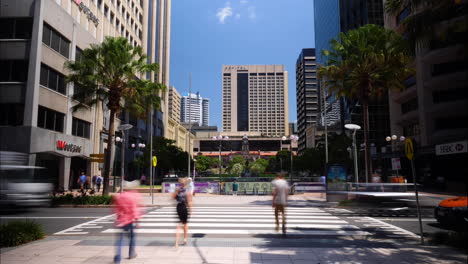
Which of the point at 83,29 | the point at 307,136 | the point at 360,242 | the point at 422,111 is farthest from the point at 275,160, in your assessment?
the point at 360,242

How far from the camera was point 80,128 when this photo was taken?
32.4 meters

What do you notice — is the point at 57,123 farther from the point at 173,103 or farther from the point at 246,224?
the point at 173,103

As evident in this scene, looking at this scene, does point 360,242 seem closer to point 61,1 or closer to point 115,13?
point 61,1

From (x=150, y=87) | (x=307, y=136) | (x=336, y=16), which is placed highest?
(x=336, y=16)

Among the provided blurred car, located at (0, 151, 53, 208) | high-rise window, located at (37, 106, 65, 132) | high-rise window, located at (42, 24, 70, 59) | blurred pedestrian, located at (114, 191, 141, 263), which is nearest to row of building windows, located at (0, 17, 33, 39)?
high-rise window, located at (42, 24, 70, 59)

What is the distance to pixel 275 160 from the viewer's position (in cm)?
10894

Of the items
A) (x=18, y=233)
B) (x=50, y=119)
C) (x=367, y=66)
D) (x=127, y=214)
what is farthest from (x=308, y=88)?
(x=127, y=214)

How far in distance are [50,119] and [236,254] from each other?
Result: 25.4 m

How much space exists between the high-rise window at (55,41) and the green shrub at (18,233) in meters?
22.0

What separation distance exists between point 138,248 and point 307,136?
127456mm

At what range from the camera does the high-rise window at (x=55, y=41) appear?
26.1 m

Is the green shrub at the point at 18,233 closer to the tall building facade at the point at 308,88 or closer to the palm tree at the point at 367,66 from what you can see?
the palm tree at the point at 367,66

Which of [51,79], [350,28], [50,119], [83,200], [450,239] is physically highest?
[350,28]

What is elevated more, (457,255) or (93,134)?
Result: (93,134)
